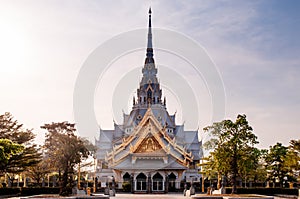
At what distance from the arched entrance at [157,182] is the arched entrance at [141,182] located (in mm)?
1008

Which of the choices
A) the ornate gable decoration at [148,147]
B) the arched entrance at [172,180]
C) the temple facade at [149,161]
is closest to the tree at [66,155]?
the temple facade at [149,161]

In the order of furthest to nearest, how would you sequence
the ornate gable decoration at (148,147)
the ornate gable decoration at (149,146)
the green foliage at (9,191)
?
the ornate gable decoration at (149,146)
the ornate gable decoration at (148,147)
the green foliage at (9,191)

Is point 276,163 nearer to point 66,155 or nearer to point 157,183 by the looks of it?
point 157,183

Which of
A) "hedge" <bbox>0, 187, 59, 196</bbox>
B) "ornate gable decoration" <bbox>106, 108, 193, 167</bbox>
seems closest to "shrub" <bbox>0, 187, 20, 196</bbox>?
"hedge" <bbox>0, 187, 59, 196</bbox>

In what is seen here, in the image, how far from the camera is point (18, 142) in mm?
38906

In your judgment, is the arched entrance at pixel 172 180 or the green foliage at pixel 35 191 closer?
the green foliage at pixel 35 191

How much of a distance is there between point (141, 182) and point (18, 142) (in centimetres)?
1777

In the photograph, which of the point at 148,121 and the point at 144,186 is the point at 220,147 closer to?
the point at 144,186

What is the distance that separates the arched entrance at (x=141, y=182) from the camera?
5207 cm

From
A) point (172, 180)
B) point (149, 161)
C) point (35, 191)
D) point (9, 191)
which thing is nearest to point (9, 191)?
point (9, 191)

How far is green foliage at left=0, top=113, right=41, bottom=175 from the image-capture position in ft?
123

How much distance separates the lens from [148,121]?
58594mm

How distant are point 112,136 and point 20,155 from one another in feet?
122

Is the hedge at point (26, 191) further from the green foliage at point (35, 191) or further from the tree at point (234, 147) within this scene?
the tree at point (234, 147)
